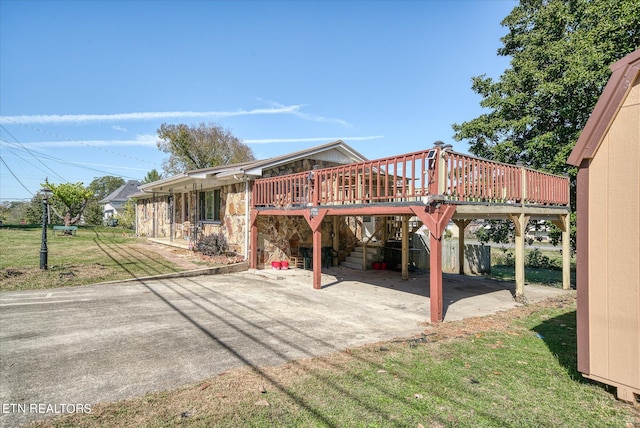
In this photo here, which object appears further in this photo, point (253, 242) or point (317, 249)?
point (253, 242)

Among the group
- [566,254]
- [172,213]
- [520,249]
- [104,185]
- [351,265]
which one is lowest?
[351,265]

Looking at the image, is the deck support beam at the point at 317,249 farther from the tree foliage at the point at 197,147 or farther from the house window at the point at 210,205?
the tree foliage at the point at 197,147

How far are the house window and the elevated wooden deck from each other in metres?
3.33

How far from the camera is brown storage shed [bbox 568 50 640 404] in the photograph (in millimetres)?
3186

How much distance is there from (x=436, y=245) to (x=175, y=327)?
4.71 metres

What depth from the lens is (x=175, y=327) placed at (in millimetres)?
5293

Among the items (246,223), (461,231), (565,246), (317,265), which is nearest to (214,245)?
(246,223)

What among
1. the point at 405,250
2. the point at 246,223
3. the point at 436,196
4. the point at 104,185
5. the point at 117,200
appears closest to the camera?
the point at 436,196

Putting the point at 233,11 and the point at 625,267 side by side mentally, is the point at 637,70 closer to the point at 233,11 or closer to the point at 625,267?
the point at 625,267

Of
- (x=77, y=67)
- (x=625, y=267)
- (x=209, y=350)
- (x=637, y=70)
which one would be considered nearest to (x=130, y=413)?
(x=209, y=350)

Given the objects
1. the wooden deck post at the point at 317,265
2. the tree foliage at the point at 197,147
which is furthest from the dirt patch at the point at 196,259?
the tree foliage at the point at 197,147

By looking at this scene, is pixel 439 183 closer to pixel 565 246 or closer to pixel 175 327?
pixel 175 327

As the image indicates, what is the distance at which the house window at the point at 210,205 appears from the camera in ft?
47.2

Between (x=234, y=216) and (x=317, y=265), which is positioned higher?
(x=234, y=216)
